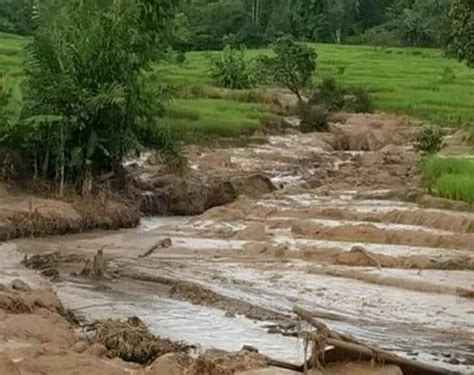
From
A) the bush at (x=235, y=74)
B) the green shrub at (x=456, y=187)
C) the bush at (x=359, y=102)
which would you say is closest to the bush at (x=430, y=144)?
the green shrub at (x=456, y=187)

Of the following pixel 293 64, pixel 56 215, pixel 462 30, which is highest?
pixel 462 30

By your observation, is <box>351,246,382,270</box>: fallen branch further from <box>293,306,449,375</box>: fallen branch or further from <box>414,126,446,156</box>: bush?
<box>414,126,446,156</box>: bush

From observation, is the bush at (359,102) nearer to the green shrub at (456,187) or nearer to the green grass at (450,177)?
the green grass at (450,177)

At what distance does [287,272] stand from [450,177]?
595 cm

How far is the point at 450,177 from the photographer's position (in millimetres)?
20844

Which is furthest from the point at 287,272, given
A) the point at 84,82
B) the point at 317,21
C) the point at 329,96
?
the point at 317,21

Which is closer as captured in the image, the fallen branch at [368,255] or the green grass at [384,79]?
the fallen branch at [368,255]

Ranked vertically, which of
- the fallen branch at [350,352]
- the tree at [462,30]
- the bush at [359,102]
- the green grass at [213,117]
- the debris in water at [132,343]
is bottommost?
the bush at [359,102]

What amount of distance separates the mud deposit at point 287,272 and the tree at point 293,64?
14.8 m

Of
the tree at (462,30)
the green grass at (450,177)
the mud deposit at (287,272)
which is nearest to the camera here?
the mud deposit at (287,272)

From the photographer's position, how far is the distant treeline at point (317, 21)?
240ft

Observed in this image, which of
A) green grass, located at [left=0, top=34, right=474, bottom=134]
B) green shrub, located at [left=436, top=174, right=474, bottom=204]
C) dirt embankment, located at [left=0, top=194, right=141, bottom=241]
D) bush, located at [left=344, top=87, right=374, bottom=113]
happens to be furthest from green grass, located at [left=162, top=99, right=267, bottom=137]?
green shrub, located at [left=436, top=174, right=474, bottom=204]

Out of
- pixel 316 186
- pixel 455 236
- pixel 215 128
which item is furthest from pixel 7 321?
pixel 215 128

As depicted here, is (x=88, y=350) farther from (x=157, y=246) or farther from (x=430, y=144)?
(x=430, y=144)
